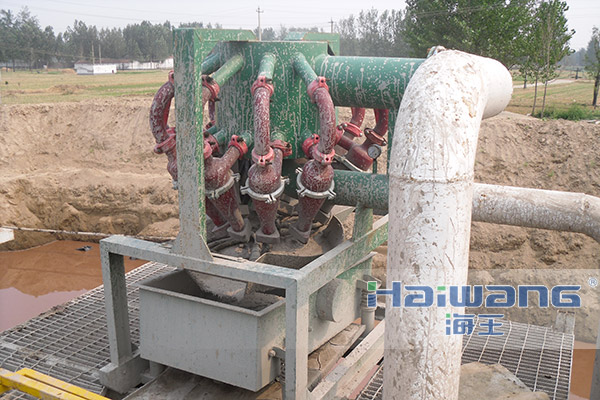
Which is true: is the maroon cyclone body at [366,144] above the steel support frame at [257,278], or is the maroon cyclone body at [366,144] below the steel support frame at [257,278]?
above

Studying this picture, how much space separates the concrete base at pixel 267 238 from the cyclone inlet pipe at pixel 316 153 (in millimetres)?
193

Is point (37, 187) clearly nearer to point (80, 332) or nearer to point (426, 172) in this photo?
point (80, 332)

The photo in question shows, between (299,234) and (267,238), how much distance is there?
25 centimetres

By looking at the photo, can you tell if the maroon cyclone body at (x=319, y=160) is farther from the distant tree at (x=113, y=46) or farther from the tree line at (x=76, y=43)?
the distant tree at (x=113, y=46)

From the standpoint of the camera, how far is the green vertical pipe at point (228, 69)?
350 cm

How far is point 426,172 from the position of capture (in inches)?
87.3

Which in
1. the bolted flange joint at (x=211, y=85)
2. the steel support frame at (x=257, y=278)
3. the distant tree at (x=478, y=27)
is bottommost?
the steel support frame at (x=257, y=278)

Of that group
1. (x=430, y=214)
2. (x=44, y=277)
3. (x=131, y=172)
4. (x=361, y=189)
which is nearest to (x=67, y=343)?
(x=361, y=189)

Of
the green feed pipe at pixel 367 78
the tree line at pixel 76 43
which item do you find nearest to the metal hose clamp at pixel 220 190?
the green feed pipe at pixel 367 78

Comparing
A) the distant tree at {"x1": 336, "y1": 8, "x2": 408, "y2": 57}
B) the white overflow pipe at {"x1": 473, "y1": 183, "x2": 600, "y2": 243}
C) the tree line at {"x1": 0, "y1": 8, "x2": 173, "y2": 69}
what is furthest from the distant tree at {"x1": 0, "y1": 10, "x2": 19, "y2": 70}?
the white overflow pipe at {"x1": 473, "y1": 183, "x2": 600, "y2": 243}

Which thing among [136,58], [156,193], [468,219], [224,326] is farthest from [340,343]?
[136,58]

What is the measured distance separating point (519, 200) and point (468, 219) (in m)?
0.80

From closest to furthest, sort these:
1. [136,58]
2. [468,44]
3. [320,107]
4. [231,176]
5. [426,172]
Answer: [426,172] < [320,107] < [231,176] < [468,44] < [136,58]

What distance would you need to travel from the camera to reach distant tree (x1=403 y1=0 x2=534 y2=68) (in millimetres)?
19562
